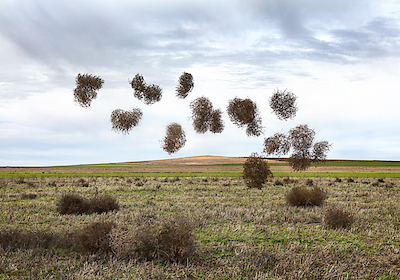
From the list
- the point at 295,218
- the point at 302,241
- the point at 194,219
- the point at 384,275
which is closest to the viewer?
the point at 384,275

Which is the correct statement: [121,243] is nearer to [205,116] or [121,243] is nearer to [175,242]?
[175,242]

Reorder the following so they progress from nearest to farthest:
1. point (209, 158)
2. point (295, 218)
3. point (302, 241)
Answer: point (302, 241) → point (295, 218) → point (209, 158)

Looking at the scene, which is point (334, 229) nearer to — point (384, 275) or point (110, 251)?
point (384, 275)

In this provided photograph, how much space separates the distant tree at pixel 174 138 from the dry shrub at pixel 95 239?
15.9ft

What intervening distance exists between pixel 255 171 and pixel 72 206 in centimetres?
1435

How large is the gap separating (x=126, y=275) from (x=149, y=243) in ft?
4.17

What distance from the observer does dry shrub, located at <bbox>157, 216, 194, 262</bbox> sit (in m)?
7.59

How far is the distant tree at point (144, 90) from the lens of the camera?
39.9 ft

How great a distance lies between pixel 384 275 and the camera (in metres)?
7.26

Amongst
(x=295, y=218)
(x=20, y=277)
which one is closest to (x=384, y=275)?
(x=295, y=218)

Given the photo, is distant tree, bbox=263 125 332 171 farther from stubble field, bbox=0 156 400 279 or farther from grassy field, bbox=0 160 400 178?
grassy field, bbox=0 160 400 178

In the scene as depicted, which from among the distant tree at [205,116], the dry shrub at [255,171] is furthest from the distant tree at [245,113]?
the dry shrub at [255,171]

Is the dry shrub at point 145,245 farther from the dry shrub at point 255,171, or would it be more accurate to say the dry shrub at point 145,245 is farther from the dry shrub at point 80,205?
the dry shrub at point 255,171

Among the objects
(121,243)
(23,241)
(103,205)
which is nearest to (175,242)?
(121,243)
